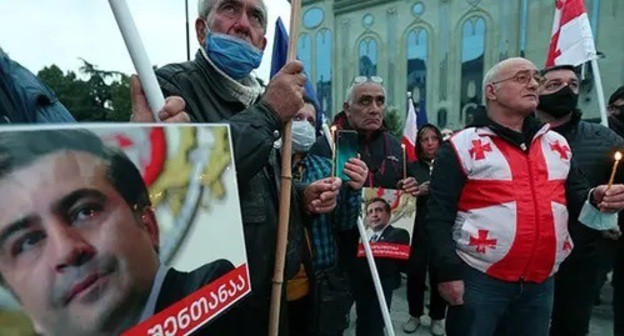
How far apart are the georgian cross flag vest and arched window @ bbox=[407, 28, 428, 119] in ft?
80.9

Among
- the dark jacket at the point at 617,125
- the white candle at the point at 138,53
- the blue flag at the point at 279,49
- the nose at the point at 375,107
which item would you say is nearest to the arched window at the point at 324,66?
the dark jacket at the point at 617,125

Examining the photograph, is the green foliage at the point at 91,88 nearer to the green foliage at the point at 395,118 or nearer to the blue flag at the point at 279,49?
the green foliage at the point at 395,118

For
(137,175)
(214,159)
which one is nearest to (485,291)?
(214,159)

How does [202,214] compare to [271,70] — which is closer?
[202,214]

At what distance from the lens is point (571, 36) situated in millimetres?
3436

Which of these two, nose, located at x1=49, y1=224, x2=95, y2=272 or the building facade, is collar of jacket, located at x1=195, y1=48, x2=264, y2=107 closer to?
nose, located at x1=49, y1=224, x2=95, y2=272

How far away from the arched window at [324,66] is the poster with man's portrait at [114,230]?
27146mm

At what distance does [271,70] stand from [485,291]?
1.54m

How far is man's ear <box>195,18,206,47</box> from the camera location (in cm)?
138

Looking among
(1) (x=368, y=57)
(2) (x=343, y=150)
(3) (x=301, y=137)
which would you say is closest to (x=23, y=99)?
(2) (x=343, y=150)

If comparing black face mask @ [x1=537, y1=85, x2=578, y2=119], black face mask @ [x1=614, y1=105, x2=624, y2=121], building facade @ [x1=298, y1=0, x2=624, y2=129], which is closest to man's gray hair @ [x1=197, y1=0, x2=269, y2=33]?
black face mask @ [x1=537, y1=85, x2=578, y2=119]

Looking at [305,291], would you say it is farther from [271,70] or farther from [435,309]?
[435,309]

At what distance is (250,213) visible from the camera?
4.01 feet

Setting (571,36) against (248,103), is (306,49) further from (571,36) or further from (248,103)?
(248,103)
